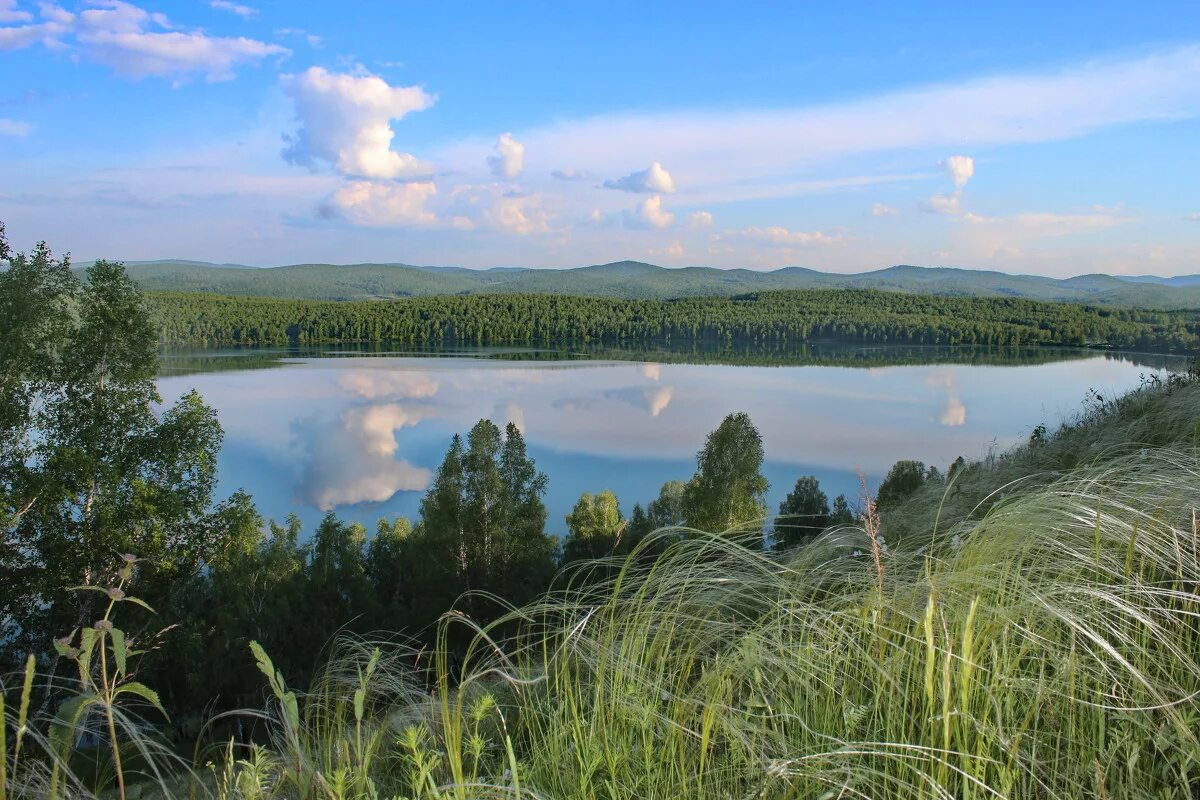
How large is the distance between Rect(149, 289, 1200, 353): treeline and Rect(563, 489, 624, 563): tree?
69.1 meters

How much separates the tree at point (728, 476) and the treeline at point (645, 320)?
68472 mm

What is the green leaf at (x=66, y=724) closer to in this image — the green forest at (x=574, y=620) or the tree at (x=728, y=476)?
the green forest at (x=574, y=620)

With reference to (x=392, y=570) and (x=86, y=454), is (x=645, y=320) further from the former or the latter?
(x=86, y=454)

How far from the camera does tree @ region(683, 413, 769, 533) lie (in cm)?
1652

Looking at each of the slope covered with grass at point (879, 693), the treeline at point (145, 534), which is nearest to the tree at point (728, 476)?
the treeline at point (145, 534)

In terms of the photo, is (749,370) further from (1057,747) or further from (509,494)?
(1057,747)

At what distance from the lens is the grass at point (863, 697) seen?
1419mm

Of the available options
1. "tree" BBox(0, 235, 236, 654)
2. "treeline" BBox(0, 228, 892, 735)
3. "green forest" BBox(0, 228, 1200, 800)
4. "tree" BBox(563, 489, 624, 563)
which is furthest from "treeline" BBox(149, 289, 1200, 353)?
"tree" BBox(0, 235, 236, 654)

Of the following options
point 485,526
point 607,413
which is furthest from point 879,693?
point 607,413

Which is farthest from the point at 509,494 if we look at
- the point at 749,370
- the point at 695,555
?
the point at 749,370

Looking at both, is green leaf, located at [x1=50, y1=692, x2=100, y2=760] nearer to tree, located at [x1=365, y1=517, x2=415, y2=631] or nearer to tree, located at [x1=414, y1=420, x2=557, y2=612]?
tree, located at [x1=414, y1=420, x2=557, y2=612]

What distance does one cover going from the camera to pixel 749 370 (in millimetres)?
63406

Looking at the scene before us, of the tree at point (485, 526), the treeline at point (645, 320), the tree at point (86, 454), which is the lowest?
the tree at point (485, 526)

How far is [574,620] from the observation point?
2014 millimetres
